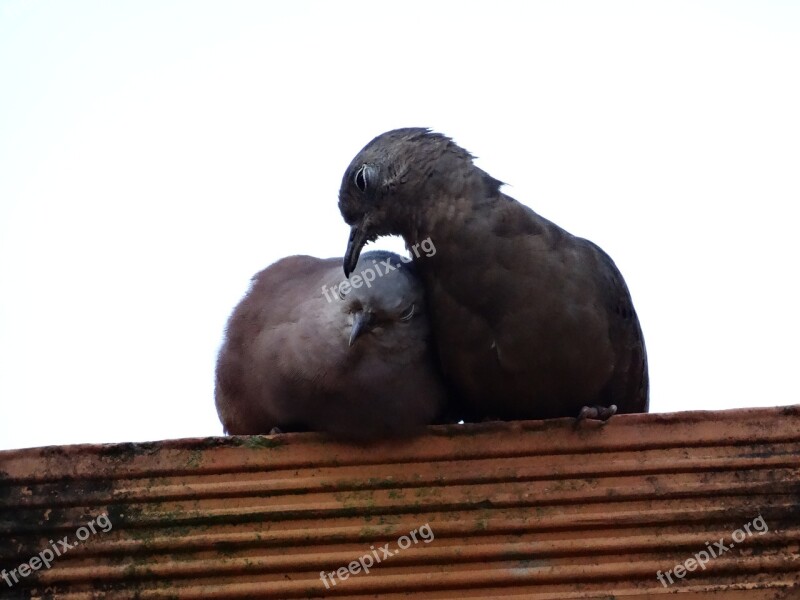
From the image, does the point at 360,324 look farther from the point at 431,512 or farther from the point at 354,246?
the point at 431,512

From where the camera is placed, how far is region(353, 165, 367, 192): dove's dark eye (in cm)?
380

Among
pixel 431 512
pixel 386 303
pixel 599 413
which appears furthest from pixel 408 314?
pixel 431 512

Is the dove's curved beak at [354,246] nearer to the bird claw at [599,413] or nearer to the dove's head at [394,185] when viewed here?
the dove's head at [394,185]

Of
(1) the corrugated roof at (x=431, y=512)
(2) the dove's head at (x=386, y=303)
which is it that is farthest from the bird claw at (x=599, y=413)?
(2) the dove's head at (x=386, y=303)

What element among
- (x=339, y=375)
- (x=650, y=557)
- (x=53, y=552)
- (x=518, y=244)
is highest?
(x=518, y=244)

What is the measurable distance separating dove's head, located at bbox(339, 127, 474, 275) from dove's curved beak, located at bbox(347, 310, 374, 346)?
6.8 inches

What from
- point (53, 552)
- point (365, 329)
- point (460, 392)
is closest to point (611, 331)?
point (460, 392)

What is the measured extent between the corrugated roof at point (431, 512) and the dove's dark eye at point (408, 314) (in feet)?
2.33

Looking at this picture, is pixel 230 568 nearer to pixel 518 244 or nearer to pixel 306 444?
pixel 306 444

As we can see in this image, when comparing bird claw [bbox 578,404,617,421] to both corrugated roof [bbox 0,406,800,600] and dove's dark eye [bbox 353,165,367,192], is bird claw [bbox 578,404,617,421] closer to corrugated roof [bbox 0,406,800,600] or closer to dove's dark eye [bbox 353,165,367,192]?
corrugated roof [bbox 0,406,800,600]

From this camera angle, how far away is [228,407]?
13.1ft

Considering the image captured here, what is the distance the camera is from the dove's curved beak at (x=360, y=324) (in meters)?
3.63

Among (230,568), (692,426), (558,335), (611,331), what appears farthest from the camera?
(611,331)

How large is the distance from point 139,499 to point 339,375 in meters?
0.85
